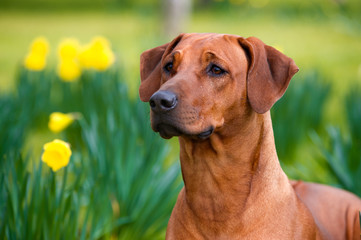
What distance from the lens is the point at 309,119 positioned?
5109mm

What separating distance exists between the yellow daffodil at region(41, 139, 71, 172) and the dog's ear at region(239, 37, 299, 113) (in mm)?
985

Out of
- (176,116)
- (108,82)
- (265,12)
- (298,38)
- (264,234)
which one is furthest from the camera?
(265,12)

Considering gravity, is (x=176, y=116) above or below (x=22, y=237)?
above

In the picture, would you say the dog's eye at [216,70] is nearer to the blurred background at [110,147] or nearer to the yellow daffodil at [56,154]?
the yellow daffodil at [56,154]

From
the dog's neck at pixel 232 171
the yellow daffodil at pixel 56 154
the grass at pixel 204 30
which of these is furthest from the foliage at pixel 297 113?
the grass at pixel 204 30

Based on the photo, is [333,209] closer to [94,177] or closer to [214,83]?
[214,83]

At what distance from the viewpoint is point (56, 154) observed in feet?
8.27

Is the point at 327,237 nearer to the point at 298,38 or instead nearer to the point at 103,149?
the point at 103,149

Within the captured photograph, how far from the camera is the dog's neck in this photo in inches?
94.6

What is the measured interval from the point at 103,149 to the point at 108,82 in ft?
5.77

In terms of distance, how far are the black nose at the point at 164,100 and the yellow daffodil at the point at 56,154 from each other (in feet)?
2.08

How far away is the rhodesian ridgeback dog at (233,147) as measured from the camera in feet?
→ 7.70

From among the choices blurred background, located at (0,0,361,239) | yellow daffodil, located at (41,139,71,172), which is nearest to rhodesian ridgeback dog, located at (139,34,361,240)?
yellow daffodil, located at (41,139,71,172)

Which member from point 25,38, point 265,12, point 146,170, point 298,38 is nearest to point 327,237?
point 146,170
